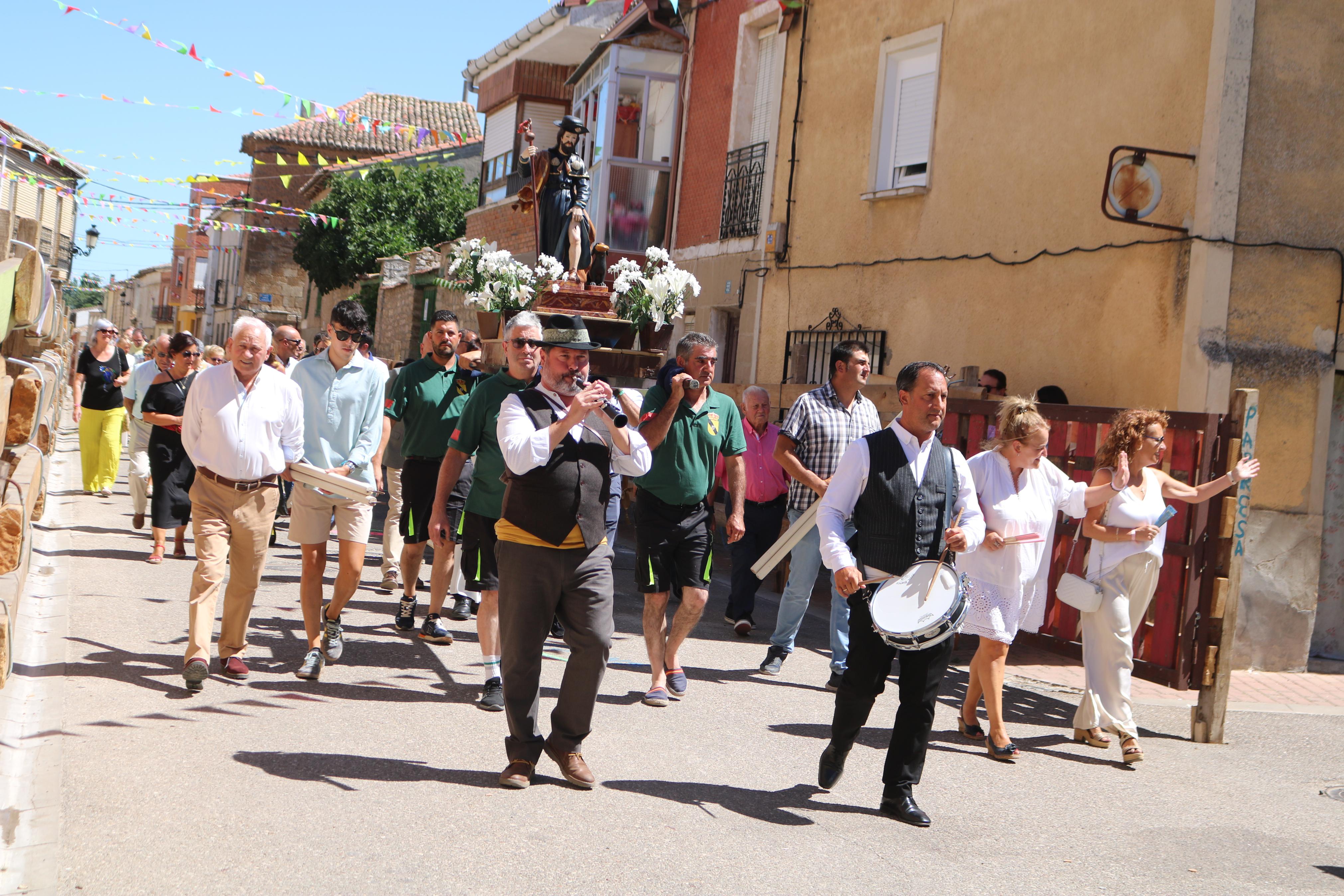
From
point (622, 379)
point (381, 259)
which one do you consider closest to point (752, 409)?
point (622, 379)

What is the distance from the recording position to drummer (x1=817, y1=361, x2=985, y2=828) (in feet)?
16.9

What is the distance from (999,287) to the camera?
37.4 feet

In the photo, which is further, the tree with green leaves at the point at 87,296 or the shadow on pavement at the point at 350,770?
the tree with green leaves at the point at 87,296

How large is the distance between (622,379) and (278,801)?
7658 millimetres

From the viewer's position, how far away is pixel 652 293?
1064 cm

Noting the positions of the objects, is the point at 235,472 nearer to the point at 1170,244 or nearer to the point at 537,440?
the point at 537,440

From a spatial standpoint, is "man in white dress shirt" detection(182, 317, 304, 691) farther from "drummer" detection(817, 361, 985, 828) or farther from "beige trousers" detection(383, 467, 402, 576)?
"beige trousers" detection(383, 467, 402, 576)

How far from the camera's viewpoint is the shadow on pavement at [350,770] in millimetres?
5102

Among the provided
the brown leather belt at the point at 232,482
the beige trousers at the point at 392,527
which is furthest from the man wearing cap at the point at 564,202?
the brown leather belt at the point at 232,482

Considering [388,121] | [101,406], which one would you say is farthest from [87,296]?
[101,406]

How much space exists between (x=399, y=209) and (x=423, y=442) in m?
28.3

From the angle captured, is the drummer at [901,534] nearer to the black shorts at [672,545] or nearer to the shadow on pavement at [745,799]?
the shadow on pavement at [745,799]

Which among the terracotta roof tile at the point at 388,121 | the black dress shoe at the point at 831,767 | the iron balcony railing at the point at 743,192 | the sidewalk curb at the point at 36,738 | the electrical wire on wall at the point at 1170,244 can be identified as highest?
the terracotta roof tile at the point at 388,121

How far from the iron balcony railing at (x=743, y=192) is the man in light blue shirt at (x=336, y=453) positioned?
29.6ft
